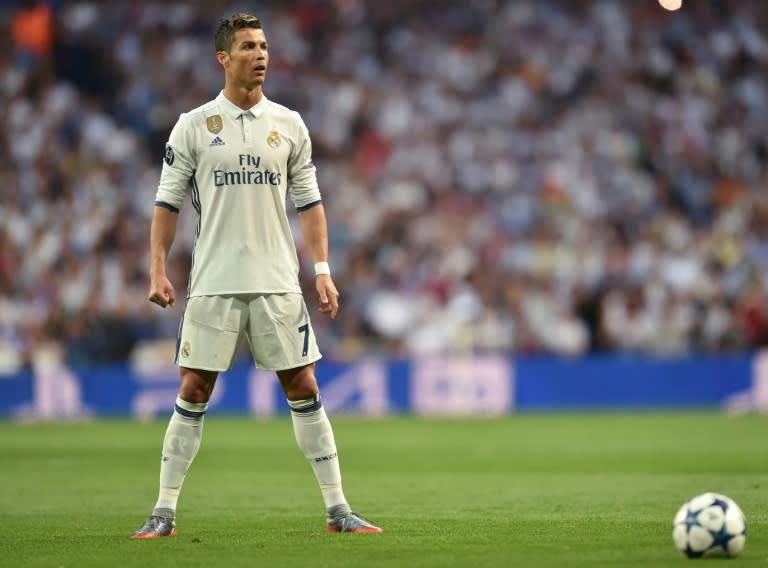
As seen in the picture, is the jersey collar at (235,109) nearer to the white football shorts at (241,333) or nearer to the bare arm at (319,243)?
the bare arm at (319,243)

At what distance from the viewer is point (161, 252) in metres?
7.33

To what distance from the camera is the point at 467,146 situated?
81.8 ft

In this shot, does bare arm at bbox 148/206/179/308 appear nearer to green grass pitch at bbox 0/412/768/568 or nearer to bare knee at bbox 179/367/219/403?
bare knee at bbox 179/367/219/403

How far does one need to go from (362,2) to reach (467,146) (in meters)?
4.42

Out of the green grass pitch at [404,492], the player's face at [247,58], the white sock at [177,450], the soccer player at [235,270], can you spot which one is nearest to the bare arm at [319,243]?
the soccer player at [235,270]

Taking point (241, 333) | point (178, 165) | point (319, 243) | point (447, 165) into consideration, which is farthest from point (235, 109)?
point (447, 165)

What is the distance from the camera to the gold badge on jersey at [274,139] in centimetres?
745

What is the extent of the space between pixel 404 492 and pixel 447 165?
595 inches

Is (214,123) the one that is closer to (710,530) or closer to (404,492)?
(710,530)

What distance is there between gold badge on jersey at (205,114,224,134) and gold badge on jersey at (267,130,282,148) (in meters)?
0.27

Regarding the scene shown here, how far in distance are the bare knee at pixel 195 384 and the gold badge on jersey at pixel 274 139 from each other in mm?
1276

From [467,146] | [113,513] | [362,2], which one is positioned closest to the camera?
[113,513]

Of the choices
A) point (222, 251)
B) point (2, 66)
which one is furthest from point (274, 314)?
point (2, 66)

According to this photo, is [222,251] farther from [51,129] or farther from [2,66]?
[2,66]
